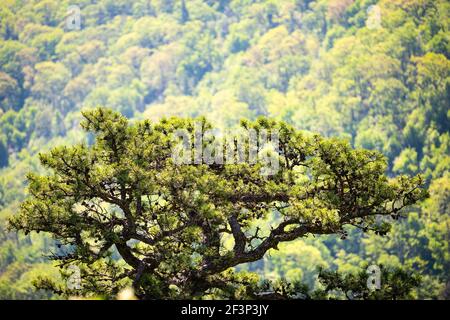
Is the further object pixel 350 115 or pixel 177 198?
pixel 350 115

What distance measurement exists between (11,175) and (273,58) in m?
63.9

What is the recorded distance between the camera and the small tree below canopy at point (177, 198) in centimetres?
1811

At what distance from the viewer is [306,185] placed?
1891 centimetres

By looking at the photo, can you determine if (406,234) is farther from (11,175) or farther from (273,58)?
(273,58)

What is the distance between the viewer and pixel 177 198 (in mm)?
18281

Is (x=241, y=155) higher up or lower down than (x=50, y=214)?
higher up

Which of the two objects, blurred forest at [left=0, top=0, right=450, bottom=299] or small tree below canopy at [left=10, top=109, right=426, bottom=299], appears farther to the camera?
blurred forest at [left=0, top=0, right=450, bottom=299]

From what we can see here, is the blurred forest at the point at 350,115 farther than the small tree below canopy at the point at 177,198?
Yes

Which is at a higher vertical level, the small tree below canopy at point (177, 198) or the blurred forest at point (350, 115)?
the blurred forest at point (350, 115)

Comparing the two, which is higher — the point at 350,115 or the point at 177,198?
the point at 350,115

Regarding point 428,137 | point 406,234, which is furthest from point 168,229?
point 428,137

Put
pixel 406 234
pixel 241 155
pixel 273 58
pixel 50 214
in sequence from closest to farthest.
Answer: pixel 50 214 < pixel 241 155 < pixel 406 234 < pixel 273 58

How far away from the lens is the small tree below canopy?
18.1 m

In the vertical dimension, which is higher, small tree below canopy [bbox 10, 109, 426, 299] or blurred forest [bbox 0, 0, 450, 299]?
blurred forest [bbox 0, 0, 450, 299]
